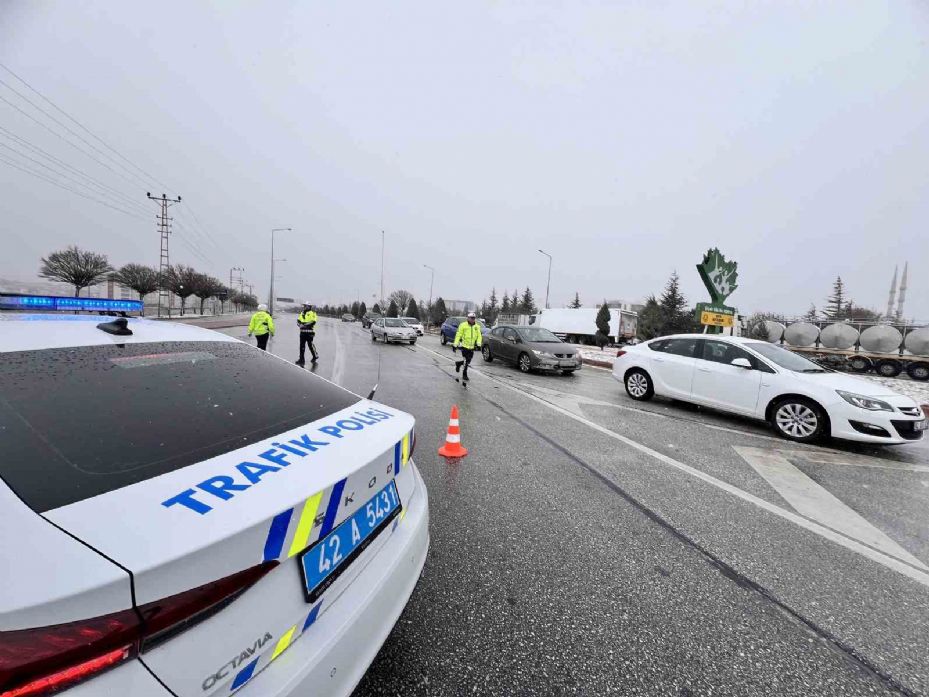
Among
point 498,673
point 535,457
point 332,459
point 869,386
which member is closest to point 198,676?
point 332,459

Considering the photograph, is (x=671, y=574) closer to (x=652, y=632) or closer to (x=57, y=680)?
(x=652, y=632)

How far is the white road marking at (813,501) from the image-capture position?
3.11 meters

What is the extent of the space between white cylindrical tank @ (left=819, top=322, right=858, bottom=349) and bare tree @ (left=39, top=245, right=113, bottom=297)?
161 ft

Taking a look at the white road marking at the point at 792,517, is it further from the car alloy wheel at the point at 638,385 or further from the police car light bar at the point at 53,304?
the police car light bar at the point at 53,304

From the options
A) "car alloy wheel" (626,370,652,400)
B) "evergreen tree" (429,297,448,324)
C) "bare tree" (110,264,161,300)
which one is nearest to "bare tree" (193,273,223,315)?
"bare tree" (110,264,161,300)

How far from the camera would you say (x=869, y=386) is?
568 centimetres

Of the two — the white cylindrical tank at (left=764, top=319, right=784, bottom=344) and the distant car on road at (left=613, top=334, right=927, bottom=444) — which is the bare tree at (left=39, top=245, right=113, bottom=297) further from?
the white cylindrical tank at (left=764, top=319, right=784, bottom=344)

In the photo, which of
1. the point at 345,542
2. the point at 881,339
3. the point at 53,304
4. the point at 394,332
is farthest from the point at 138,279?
the point at 881,339

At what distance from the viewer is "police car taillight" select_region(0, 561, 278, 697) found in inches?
30.0

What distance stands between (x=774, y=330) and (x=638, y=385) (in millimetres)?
23827

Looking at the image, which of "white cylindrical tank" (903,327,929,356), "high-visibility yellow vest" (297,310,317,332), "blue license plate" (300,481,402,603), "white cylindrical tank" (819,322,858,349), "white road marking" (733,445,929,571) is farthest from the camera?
"white cylindrical tank" (819,322,858,349)

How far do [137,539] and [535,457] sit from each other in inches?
159

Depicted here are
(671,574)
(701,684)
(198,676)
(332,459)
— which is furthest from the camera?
(671,574)

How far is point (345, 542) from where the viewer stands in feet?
4.84
